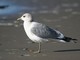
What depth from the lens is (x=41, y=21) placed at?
1339 cm

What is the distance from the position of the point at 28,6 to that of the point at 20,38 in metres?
7.80

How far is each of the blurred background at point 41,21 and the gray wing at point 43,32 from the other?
354 millimetres

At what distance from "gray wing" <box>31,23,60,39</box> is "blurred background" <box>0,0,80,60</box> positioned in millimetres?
354

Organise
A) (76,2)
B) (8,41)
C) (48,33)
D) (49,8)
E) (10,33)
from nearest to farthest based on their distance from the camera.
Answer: (48,33), (8,41), (10,33), (49,8), (76,2)

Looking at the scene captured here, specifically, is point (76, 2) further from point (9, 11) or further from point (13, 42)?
point (13, 42)

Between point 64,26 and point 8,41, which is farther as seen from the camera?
point 64,26

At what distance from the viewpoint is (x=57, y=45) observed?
370 inches

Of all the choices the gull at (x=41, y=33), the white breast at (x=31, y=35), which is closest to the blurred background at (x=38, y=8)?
the white breast at (x=31, y=35)

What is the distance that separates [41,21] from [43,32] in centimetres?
454

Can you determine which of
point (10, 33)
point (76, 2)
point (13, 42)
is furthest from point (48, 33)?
point (76, 2)

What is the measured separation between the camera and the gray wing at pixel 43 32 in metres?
8.79

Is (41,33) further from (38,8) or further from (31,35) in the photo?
(38,8)

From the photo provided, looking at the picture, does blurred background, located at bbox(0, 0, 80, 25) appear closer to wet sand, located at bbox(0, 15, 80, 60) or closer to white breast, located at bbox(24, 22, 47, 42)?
wet sand, located at bbox(0, 15, 80, 60)

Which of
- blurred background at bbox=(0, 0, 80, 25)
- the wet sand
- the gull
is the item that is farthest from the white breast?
blurred background at bbox=(0, 0, 80, 25)
